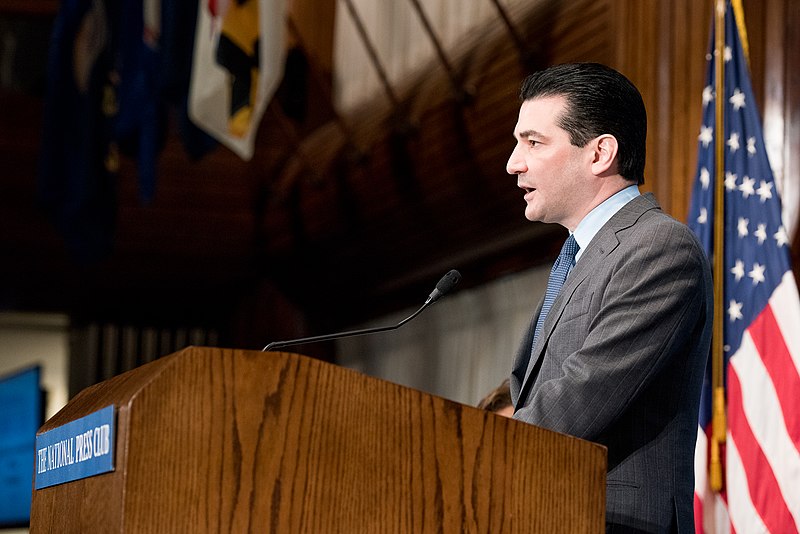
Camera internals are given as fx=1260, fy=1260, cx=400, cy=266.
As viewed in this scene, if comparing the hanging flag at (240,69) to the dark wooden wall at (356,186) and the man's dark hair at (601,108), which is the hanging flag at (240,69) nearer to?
the dark wooden wall at (356,186)

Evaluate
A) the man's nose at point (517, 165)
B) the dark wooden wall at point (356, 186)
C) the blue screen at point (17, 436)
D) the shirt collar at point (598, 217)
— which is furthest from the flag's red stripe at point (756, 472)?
the blue screen at point (17, 436)

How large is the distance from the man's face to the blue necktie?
0.26 ft

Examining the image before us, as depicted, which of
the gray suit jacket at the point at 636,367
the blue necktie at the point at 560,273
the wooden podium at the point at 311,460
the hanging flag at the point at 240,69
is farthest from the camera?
the hanging flag at the point at 240,69

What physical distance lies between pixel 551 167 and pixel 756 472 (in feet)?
6.81

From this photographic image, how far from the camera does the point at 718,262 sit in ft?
13.9

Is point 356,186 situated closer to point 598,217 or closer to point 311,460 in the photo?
point 598,217

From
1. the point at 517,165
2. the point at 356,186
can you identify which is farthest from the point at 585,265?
the point at 356,186

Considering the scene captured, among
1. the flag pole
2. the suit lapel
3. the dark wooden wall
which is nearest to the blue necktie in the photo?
the suit lapel

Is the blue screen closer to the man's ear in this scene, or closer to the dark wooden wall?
the dark wooden wall

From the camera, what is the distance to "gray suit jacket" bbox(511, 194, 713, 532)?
6.70 feet

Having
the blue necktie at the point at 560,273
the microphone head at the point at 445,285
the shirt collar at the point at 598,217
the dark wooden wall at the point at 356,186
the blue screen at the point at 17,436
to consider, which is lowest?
the microphone head at the point at 445,285

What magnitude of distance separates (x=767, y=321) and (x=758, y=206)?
0.41m

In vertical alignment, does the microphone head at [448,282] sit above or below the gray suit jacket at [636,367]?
above

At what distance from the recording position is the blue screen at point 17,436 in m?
11.8
